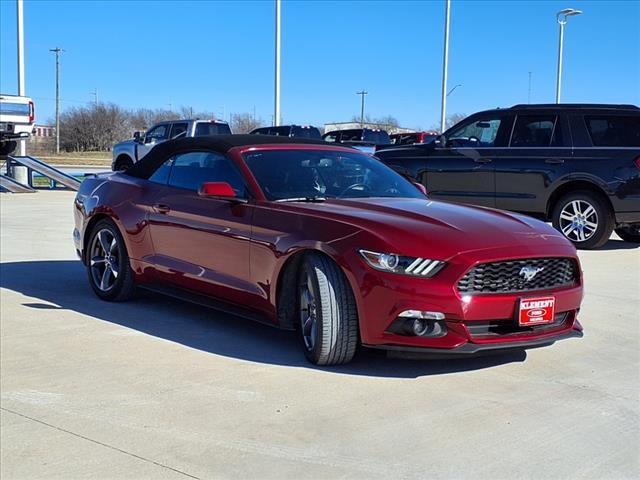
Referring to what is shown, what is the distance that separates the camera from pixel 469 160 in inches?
427

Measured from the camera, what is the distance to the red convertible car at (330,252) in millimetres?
4234

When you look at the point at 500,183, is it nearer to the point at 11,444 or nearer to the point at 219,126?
the point at 11,444

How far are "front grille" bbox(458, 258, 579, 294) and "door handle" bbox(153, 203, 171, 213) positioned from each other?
106 inches

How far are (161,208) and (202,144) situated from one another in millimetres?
625

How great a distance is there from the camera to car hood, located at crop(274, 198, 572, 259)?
4289 mm

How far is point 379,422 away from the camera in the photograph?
377cm

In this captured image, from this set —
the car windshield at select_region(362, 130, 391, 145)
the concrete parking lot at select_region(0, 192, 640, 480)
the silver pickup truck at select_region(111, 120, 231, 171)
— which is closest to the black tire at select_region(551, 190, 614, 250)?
the concrete parking lot at select_region(0, 192, 640, 480)

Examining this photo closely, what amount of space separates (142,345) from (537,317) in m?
2.72

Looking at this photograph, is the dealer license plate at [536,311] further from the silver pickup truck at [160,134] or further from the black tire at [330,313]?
the silver pickup truck at [160,134]

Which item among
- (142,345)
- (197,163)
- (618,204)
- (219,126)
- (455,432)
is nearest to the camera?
(455,432)

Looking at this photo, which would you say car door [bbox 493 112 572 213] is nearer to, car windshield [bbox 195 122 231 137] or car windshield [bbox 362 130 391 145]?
car windshield [bbox 195 122 231 137]

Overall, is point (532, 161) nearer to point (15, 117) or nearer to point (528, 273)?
point (528, 273)

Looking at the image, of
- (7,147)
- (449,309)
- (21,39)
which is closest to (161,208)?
(449,309)

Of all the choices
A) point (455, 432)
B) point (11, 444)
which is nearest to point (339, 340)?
point (455, 432)
